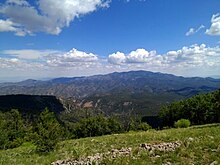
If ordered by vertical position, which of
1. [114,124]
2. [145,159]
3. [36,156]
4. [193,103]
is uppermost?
[145,159]

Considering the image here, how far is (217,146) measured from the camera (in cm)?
1723

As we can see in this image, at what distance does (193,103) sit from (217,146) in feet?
305

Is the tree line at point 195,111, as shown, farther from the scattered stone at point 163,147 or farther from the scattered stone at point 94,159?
the scattered stone at point 94,159


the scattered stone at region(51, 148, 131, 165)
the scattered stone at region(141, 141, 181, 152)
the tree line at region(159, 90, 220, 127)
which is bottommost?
the tree line at region(159, 90, 220, 127)

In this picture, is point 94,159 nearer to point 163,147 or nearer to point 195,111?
point 163,147

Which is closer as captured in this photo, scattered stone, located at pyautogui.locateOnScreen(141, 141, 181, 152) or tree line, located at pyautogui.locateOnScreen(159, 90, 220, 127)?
scattered stone, located at pyautogui.locateOnScreen(141, 141, 181, 152)

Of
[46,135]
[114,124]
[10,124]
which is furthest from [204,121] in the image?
[46,135]

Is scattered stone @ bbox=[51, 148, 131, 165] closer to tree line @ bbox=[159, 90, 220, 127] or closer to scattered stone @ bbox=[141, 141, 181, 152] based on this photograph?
scattered stone @ bbox=[141, 141, 181, 152]

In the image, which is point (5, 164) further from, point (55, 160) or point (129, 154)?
point (129, 154)

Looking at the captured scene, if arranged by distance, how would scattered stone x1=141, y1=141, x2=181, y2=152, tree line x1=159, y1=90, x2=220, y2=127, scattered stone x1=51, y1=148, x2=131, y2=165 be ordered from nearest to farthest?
1. scattered stone x1=51, y1=148, x2=131, y2=165
2. scattered stone x1=141, y1=141, x2=181, y2=152
3. tree line x1=159, y1=90, x2=220, y2=127

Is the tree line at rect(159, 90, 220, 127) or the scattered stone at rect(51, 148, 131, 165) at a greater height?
the scattered stone at rect(51, 148, 131, 165)

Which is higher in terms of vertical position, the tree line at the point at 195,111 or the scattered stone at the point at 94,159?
the scattered stone at the point at 94,159

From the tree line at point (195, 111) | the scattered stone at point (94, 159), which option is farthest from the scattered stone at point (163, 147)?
the tree line at point (195, 111)

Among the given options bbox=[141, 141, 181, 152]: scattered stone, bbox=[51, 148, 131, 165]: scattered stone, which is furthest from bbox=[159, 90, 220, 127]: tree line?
bbox=[51, 148, 131, 165]: scattered stone
